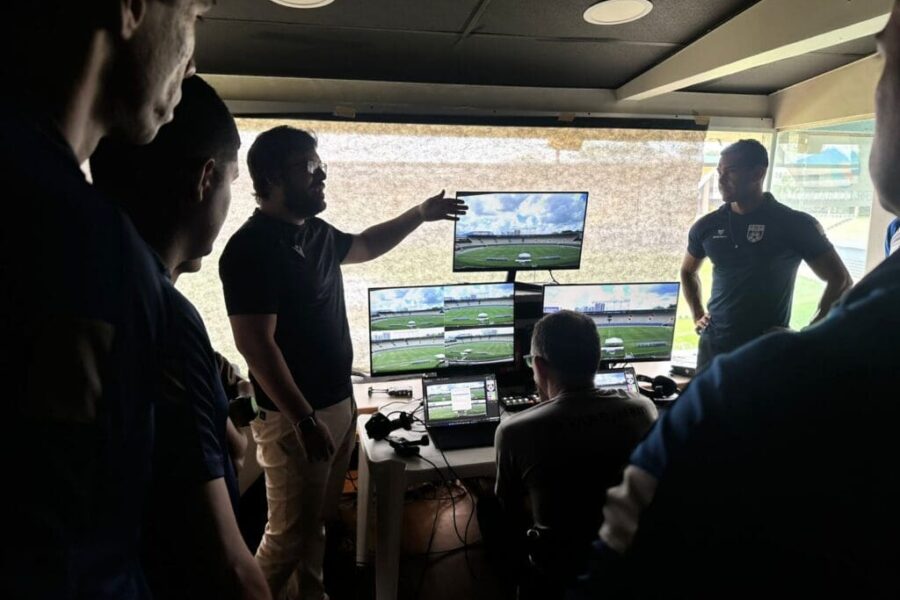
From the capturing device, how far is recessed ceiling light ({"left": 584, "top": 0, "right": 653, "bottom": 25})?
6.79 feet

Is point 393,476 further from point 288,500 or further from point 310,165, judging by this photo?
point 310,165

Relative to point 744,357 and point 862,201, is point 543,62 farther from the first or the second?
point 744,357

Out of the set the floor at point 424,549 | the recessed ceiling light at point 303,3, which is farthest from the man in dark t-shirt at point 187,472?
the floor at point 424,549

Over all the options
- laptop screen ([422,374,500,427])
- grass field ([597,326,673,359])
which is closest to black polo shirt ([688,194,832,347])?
grass field ([597,326,673,359])

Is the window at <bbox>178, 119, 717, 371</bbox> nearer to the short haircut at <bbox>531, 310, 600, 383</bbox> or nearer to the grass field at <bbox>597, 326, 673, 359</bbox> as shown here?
the grass field at <bbox>597, 326, 673, 359</bbox>

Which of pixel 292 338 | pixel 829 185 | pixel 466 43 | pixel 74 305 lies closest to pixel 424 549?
pixel 292 338

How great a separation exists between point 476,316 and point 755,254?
152 cm

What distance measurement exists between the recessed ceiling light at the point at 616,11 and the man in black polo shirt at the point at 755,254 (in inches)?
40.2

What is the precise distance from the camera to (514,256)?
8.62ft

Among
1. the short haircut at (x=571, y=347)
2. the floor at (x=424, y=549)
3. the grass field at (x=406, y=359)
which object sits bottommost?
the floor at (x=424, y=549)

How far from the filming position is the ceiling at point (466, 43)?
2.11 m

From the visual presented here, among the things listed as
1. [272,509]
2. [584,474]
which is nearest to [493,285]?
[584,474]

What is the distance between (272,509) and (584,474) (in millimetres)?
1249

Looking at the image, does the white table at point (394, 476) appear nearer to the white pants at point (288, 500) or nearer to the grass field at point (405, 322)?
the white pants at point (288, 500)
